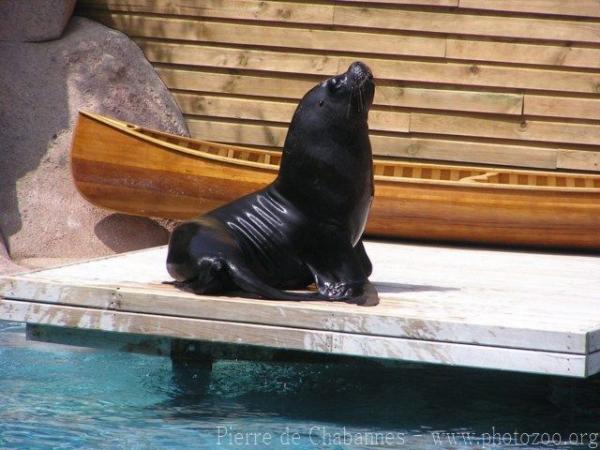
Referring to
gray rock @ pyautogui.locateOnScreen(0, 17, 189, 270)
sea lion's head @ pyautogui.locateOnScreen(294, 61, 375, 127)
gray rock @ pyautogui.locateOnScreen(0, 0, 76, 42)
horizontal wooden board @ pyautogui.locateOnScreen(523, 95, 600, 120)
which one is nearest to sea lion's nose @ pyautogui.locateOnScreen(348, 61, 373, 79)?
sea lion's head @ pyautogui.locateOnScreen(294, 61, 375, 127)

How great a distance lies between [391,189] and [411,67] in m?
1.19

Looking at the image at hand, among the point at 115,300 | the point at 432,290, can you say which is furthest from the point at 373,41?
the point at 115,300

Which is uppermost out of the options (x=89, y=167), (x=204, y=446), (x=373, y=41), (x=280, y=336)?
(x=373, y=41)

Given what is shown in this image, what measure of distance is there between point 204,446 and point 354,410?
0.81 metres

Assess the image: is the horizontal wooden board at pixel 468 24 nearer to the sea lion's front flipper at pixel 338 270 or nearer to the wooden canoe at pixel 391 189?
the wooden canoe at pixel 391 189

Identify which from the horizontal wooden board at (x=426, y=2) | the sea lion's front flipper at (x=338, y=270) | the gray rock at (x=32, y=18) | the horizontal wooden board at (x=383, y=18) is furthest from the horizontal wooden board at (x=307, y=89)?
the sea lion's front flipper at (x=338, y=270)

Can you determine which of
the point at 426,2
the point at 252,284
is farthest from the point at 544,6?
the point at 252,284

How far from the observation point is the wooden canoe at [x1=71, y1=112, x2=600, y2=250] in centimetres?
757

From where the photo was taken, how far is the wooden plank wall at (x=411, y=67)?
8.27 meters

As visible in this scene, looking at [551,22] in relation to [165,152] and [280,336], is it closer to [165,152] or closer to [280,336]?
[165,152]

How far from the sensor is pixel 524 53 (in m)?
8.34

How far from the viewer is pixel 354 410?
4785 millimetres

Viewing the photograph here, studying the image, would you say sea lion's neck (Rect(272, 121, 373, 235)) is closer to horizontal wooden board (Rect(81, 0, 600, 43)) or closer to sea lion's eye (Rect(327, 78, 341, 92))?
sea lion's eye (Rect(327, 78, 341, 92))

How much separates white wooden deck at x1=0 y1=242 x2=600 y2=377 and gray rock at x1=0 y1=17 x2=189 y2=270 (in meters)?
2.81
